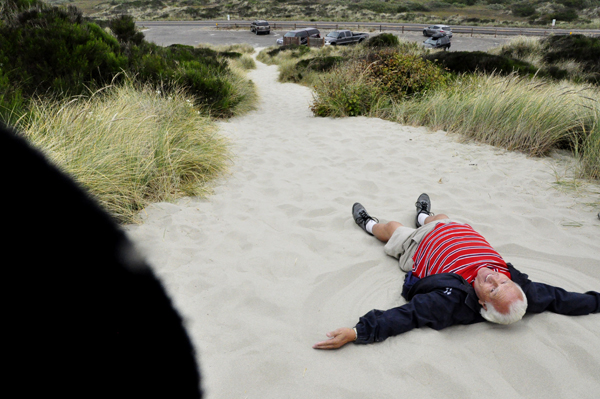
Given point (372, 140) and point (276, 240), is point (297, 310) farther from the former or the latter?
point (372, 140)

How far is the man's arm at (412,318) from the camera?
2.11 metres

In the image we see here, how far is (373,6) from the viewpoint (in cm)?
6006

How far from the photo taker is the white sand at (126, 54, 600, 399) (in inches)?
74.8

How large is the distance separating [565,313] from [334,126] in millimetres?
5377

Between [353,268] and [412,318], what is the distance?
2.49 ft

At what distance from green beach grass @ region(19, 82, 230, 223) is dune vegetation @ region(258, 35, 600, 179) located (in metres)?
3.92

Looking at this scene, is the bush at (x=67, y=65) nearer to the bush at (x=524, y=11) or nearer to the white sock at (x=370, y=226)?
the white sock at (x=370, y=226)

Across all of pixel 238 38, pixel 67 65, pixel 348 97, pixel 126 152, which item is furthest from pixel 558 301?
pixel 238 38

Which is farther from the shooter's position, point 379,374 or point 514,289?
point 514,289

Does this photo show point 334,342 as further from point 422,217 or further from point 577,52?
point 577,52

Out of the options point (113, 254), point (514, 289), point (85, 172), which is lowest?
point (514, 289)

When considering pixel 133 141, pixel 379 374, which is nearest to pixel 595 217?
pixel 379 374

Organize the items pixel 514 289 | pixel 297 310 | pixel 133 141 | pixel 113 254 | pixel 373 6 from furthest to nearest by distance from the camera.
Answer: pixel 373 6 < pixel 133 141 < pixel 297 310 < pixel 514 289 < pixel 113 254

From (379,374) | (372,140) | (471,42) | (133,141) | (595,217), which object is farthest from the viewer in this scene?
(471,42)
